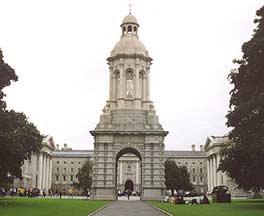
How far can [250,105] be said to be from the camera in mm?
35750

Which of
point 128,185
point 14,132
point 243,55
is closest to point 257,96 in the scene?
point 243,55

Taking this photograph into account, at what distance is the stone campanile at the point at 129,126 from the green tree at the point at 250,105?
22.8 m

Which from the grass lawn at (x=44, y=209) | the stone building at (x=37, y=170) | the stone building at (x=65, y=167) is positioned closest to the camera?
the grass lawn at (x=44, y=209)

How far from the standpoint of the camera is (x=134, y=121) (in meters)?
66.2

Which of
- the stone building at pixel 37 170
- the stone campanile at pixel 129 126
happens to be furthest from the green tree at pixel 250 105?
the stone building at pixel 37 170

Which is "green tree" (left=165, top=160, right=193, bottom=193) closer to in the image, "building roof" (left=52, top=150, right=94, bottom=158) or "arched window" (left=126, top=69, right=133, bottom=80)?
"building roof" (left=52, top=150, right=94, bottom=158)

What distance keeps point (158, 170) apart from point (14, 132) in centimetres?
2788

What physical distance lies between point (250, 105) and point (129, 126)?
31386 mm

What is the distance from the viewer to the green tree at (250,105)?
35.4 metres

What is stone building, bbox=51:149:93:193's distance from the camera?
159250 millimetres

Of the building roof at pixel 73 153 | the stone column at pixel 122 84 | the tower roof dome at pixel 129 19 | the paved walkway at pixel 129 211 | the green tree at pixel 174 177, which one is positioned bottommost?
the paved walkway at pixel 129 211

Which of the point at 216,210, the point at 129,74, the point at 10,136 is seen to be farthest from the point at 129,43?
the point at 216,210

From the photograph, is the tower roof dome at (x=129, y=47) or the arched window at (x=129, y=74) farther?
the tower roof dome at (x=129, y=47)

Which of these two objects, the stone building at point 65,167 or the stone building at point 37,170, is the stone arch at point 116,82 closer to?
the stone building at point 37,170
